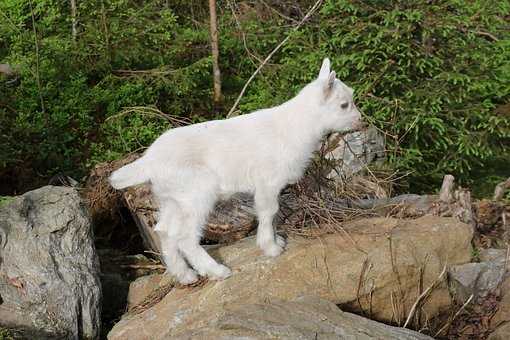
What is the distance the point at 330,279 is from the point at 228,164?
60.0 inches

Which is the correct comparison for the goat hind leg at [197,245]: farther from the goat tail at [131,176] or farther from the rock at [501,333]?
the rock at [501,333]

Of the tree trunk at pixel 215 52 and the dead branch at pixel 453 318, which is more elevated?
the tree trunk at pixel 215 52

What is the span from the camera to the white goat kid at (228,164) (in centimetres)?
638

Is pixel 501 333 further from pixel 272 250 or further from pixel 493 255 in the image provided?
pixel 272 250

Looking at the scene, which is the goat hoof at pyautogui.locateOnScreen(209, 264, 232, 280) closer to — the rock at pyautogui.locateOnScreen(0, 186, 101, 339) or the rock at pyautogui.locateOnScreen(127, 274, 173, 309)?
the rock at pyautogui.locateOnScreen(127, 274, 173, 309)

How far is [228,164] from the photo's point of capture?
6.46 meters

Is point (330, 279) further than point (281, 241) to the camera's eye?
No

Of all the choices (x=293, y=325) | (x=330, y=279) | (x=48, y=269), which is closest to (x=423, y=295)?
(x=330, y=279)

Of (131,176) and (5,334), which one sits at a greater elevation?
(131,176)

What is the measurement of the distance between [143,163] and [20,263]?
1.68 m

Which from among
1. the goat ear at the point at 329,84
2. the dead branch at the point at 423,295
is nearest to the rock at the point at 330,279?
the dead branch at the point at 423,295

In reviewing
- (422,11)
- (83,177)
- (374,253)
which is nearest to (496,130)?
(422,11)

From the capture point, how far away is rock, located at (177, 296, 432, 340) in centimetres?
528

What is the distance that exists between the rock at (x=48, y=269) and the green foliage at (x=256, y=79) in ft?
8.84
